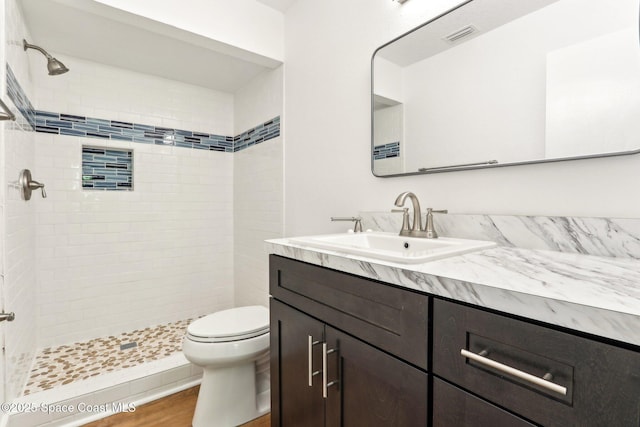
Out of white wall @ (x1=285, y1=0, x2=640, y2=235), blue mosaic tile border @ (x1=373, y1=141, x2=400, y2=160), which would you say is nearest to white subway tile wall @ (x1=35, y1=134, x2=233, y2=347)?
white wall @ (x1=285, y1=0, x2=640, y2=235)

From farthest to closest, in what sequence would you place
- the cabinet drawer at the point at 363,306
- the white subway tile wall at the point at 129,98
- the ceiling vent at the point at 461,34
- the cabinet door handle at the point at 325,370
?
the white subway tile wall at the point at 129,98 → the ceiling vent at the point at 461,34 → the cabinet door handle at the point at 325,370 → the cabinet drawer at the point at 363,306

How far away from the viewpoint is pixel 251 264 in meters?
2.70

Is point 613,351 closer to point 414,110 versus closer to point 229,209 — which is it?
point 414,110

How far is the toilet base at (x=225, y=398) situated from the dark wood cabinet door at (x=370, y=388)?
3.01 ft

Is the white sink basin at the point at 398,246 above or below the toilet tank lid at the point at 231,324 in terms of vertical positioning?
above

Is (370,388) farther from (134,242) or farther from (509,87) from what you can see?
(134,242)

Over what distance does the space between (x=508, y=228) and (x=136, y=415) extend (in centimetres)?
207

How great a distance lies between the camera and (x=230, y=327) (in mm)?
1675

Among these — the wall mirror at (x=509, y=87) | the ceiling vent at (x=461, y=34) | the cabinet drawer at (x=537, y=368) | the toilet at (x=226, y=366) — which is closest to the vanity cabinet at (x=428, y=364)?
the cabinet drawer at (x=537, y=368)

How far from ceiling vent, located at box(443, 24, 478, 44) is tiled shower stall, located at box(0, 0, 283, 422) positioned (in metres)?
1.30

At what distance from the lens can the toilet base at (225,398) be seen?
62.3 inches

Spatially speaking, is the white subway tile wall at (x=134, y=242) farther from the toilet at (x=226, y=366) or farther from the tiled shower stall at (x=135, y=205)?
the toilet at (x=226, y=366)

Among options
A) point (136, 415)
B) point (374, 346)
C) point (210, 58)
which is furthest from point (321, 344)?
point (210, 58)

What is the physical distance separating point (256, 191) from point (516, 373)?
2.29 metres
